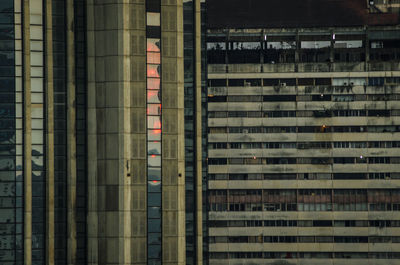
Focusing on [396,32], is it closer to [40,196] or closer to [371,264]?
[371,264]

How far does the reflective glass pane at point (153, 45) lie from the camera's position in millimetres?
98000

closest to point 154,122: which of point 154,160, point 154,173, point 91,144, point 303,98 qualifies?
point 154,160

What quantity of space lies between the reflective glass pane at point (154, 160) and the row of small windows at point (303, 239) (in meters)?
94.7

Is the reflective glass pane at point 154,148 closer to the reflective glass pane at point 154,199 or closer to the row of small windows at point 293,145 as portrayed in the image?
the reflective glass pane at point 154,199

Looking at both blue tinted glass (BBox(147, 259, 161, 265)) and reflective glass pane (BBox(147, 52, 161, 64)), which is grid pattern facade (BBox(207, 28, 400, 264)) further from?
blue tinted glass (BBox(147, 259, 161, 265))

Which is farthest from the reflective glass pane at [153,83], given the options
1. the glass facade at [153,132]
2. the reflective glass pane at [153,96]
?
the reflective glass pane at [153,96]

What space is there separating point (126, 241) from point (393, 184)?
106m

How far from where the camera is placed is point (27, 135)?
98.0 metres

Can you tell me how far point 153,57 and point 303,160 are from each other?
99314 mm

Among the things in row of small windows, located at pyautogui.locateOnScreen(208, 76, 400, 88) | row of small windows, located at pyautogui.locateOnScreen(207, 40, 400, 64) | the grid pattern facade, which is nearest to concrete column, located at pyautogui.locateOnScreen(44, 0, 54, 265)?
row of small windows, located at pyautogui.locateOnScreen(207, 40, 400, 64)

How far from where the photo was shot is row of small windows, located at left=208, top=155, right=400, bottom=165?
7618 inches

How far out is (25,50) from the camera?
323 ft

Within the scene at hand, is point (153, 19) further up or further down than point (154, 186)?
further up

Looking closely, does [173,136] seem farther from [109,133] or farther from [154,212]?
[154,212]
